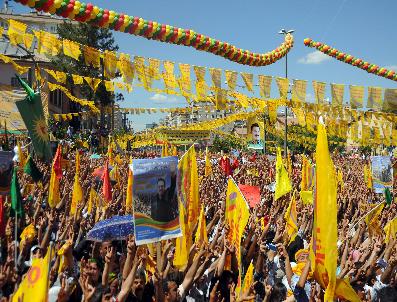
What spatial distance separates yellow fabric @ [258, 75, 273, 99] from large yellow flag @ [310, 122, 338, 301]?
1242cm

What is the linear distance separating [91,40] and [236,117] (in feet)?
46.6

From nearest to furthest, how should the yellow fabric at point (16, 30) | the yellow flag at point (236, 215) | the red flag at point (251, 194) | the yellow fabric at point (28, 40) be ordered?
the yellow flag at point (236, 215) → the red flag at point (251, 194) → the yellow fabric at point (16, 30) → the yellow fabric at point (28, 40)

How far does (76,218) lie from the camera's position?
673cm

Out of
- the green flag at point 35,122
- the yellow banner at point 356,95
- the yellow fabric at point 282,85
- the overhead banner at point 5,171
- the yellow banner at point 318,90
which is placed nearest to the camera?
the overhead banner at point 5,171

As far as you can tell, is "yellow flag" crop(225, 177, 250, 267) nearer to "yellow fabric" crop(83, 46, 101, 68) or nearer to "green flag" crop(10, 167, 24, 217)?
"green flag" crop(10, 167, 24, 217)

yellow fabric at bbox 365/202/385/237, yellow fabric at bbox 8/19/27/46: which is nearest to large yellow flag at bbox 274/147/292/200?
yellow fabric at bbox 365/202/385/237

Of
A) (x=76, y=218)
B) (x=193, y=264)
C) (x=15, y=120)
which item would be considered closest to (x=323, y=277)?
(x=193, y=264)

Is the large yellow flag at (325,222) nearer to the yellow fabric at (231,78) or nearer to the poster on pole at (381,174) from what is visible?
the poster on pole at (381,174)

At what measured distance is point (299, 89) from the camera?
17.1 m

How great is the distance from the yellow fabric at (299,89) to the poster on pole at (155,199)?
→ 12827mm

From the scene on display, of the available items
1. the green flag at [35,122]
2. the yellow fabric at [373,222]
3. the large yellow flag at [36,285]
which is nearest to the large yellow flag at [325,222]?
the large yellow flag at [36,285]

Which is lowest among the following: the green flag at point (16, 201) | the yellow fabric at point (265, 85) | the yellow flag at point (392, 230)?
the yellow flag at point (392, 230)

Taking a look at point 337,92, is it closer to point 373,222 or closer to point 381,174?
point 381,174

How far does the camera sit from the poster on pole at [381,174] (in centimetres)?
1088
